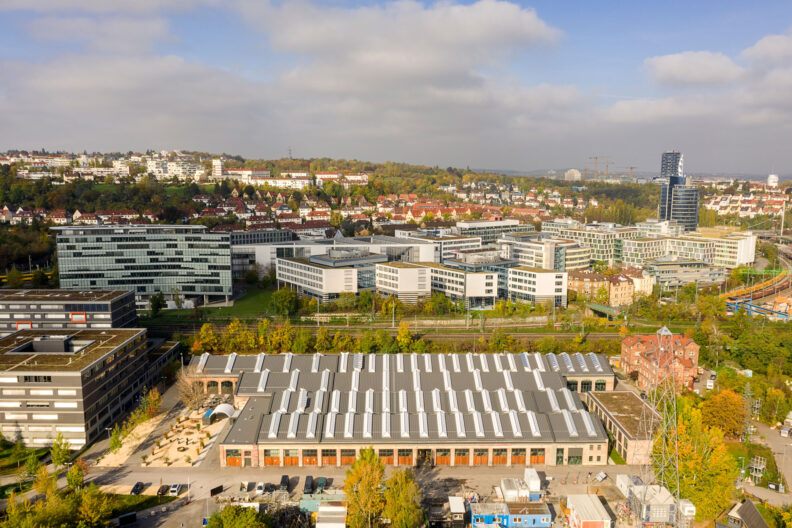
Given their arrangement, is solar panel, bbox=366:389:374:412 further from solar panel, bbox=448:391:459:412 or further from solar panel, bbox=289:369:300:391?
solar panel, bbox=289:369:300:391

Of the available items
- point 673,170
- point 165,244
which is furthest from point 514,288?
point 673,170

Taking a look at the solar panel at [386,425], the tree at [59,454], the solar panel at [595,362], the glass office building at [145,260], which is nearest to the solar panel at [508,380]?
the solar panel at [595,362]

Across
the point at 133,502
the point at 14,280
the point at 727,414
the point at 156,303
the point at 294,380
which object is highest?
the point at 14,280

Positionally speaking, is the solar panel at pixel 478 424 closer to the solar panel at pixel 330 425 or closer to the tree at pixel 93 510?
the solar panel at pixel 330 425

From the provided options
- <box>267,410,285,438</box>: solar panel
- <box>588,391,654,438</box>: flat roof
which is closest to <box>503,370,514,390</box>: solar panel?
<box>588,391,654,438</box>: flat roof

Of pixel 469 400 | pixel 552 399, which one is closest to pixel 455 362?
pixel 469 400

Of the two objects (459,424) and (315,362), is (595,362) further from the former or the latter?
(315,362)
